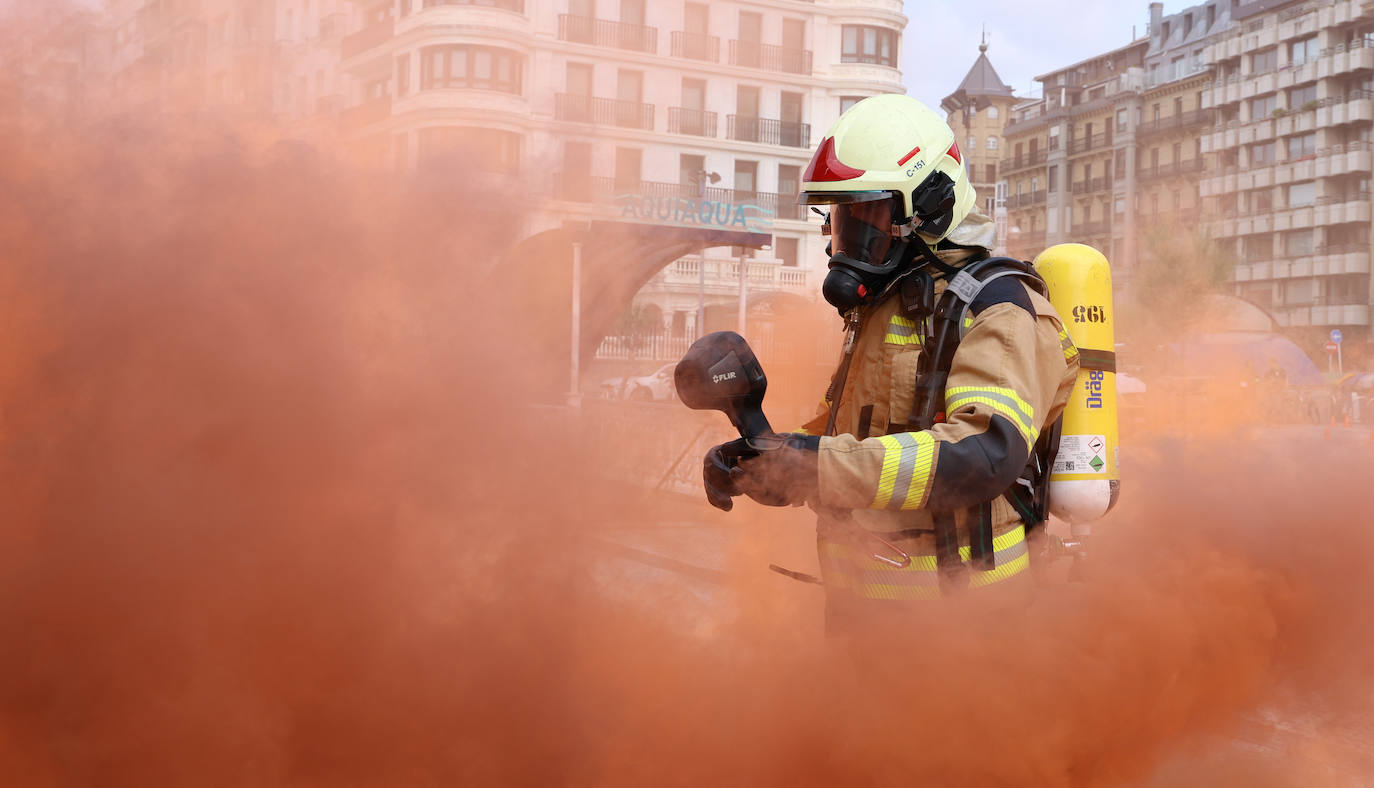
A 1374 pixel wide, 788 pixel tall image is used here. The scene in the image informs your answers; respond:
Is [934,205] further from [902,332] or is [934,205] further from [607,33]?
[607,33]

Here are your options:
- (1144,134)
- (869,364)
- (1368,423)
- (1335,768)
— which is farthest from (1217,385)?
(1144,134)

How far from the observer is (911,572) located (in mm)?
A: 2438

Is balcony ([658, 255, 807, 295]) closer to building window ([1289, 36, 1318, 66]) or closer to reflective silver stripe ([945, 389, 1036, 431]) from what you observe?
reflective silver stripe ([945, 389, 1036, 431])

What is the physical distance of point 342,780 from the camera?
3180 millimetres

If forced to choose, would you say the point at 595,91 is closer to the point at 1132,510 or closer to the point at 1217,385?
the point at 1132,510

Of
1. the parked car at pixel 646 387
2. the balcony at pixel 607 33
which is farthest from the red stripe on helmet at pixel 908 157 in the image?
the parked car at pixel 646 387

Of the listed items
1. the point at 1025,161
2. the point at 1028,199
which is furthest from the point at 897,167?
the point at 1028,199

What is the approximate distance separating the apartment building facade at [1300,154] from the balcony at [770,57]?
42.7m

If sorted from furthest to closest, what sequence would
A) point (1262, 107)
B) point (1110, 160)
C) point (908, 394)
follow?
point (1262, 107) → point (1110, 160) → point (908, 394)

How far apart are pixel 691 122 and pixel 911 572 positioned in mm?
5475

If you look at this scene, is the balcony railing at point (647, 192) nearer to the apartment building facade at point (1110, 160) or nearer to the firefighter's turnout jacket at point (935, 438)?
the firefighter's turnout jacket at point (935, 438)

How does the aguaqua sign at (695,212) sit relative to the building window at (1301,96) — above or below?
below

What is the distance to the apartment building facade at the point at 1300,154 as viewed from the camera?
155ft

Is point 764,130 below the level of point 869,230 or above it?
above
